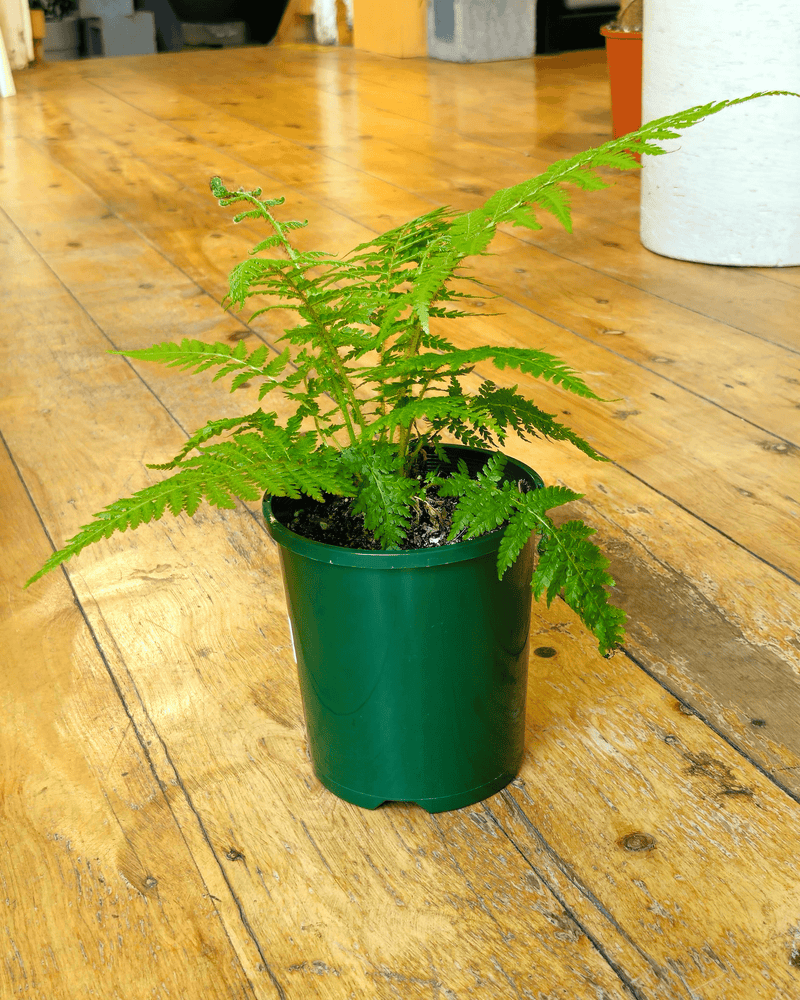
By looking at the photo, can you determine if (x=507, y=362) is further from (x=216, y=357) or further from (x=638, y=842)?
(x=638, y=842)

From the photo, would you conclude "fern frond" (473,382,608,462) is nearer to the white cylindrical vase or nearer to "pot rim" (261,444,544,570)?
"pot rim" (261,444,544,570)

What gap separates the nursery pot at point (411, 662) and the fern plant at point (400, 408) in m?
0.04

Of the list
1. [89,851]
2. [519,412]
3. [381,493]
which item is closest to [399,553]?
[381,493]

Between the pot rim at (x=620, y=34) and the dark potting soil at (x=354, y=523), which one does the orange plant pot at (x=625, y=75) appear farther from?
the dark potting soil at (x=354, y=523)

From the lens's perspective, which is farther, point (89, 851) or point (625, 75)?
point (625, 75)

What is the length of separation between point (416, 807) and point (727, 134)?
1.82 m

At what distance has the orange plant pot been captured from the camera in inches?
133

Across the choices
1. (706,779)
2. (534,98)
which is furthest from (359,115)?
(706,779)

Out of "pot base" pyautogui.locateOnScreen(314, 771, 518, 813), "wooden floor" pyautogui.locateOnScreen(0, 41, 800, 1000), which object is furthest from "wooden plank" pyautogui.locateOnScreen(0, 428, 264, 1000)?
"pot base" pyautogui.locateOnScreen(314, 771, 518, 813)

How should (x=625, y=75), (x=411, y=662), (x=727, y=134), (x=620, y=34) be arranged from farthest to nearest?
(x=625, y=75), (x=620, y=34), (x=727, y=134), (x=411, y=662)

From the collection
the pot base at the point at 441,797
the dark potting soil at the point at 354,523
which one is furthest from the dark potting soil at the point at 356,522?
the pot base at the point at 441,797

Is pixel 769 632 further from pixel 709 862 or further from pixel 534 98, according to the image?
pixel 534 98

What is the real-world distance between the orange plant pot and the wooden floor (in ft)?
4.05

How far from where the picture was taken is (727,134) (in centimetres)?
231
